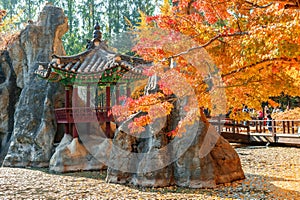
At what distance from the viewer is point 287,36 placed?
3.39 metres

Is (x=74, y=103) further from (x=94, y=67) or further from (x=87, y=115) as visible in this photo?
(x=94, y=67)

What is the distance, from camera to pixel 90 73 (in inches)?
401

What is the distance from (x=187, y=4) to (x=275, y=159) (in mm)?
7093

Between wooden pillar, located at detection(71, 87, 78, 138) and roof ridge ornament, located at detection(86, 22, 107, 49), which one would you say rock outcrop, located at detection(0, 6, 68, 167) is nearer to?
wooden pillar, located at detection(71, 87, 78, 138)

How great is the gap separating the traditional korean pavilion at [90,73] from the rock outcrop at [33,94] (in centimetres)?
105

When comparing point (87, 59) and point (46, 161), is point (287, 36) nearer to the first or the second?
point (87, 59)

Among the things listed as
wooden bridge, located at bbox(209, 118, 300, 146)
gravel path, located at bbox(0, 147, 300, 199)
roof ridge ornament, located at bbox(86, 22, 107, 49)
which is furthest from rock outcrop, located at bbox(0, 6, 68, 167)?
wooden bridge, located at bbox(209, 118, 300, 146)

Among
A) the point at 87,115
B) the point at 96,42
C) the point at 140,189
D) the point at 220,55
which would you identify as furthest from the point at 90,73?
the point at 220,55

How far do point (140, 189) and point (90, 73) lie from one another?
184 inches

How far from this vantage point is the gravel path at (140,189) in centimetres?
625

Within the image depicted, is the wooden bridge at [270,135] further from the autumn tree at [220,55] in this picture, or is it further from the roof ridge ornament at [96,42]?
the autumn tree at [220,55]

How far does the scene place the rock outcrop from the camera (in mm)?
11711

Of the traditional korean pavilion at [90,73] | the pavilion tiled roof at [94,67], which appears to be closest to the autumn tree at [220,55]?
the pavilion tiled roof at [94,67]

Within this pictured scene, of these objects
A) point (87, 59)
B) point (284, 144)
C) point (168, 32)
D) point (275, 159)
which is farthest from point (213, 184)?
point (284, 144)
